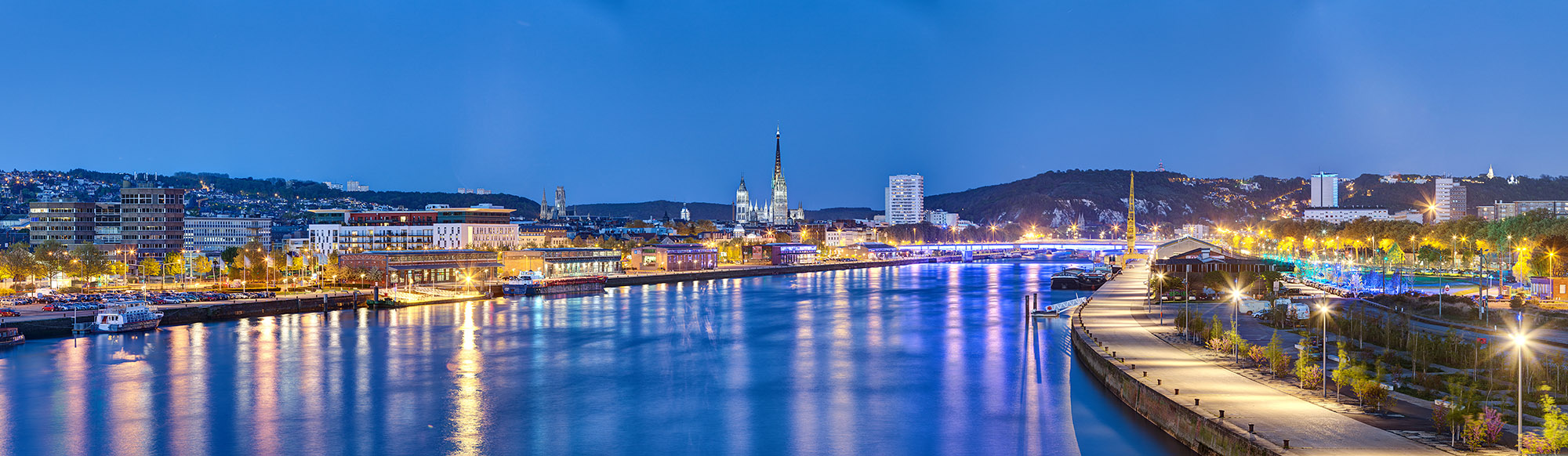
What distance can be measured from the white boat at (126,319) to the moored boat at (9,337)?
276 centimetres

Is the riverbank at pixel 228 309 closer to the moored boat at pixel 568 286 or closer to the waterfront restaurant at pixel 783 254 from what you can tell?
the moored boat at pixel 568 286

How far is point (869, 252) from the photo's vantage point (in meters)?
126

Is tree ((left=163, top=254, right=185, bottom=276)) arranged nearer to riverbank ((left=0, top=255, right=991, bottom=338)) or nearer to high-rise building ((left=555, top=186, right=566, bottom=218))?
riverbank ((left=0, top=255, right=991, bottom=338))

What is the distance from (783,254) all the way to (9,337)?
237 feet

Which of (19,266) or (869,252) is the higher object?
(19,266)

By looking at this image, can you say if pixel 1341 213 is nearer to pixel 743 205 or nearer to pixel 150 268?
pixel 743 205

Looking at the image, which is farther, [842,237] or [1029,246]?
[1029,246]

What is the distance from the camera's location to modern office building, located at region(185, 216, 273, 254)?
93938 millimetres

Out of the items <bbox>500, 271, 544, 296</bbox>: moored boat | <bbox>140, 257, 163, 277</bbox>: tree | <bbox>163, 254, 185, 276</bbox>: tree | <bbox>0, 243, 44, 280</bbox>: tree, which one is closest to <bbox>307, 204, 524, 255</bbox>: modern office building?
<bbox>163, 254, 185, 276</bbox>: tree

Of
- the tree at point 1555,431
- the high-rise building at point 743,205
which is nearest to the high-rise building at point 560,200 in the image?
the high-rise building at point 743,205

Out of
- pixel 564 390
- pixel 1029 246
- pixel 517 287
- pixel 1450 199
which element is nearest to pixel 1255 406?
pixel 564 390

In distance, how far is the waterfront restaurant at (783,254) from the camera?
96125 millimetres

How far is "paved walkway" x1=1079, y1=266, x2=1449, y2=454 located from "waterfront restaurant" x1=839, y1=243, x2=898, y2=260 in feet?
314

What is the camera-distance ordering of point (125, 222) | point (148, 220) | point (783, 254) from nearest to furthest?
1. point (148, 220)
2. point (125, 222)
3. point (783, 254)
